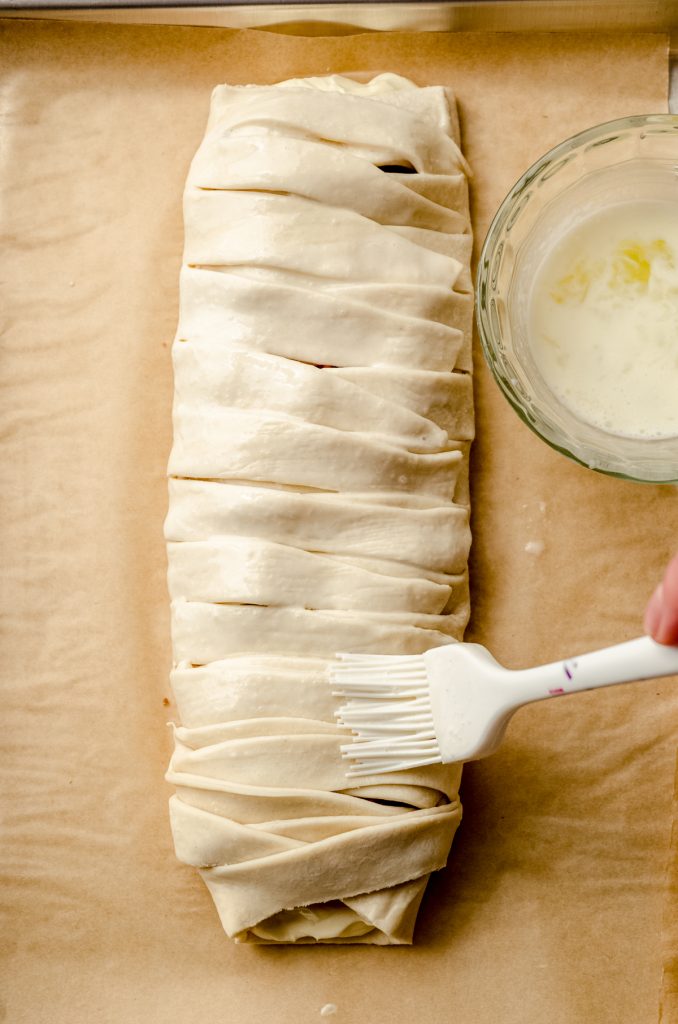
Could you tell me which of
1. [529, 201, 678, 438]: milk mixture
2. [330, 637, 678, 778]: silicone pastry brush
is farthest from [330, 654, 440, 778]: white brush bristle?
[529, 201, 678, 438]: milk mixture

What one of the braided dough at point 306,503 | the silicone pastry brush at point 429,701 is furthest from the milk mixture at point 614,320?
the silicone pastry brush at point 429,701

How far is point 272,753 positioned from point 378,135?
1124 millimetres

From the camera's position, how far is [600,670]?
1.42 m

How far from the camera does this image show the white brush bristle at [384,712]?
1.63 meters

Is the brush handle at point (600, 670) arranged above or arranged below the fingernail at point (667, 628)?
below

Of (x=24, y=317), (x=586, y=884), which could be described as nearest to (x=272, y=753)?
(x=586, y=884)

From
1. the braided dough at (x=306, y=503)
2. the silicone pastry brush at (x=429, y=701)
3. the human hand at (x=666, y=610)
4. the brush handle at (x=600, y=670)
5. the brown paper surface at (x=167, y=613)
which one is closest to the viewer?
the human hand at (x=666, y=610)

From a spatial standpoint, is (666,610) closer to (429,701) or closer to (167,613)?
(429,701)

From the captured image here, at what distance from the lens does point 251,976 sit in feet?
5.89

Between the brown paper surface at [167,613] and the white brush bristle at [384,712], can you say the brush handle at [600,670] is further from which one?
the brown paper surface at [167,613]

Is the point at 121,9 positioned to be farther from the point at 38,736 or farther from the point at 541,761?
the point at 541,761

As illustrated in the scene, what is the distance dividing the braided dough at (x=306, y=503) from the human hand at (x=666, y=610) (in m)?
0.48

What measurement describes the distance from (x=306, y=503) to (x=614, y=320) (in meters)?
0.64

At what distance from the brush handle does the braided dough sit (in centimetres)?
25
